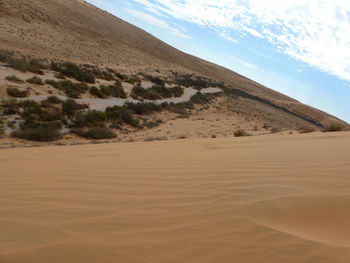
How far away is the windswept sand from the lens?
2061 mm

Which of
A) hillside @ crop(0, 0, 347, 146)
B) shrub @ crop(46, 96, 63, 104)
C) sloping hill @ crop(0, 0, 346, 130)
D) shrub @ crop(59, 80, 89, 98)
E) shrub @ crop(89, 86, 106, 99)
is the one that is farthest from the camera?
sloping hill @ crop(0, 0, 346, 130)

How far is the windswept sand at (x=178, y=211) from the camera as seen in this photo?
81.1 inches

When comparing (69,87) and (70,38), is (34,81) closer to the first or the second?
(69,87)

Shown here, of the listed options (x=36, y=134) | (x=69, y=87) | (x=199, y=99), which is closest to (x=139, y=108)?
(x=69, y=87)

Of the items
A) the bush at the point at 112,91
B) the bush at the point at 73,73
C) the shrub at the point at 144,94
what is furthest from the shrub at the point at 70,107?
the shrub at the point at 144,94

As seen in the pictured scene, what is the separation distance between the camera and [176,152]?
6.21 metres

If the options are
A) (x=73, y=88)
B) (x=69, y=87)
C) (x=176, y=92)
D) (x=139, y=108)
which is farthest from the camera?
(x=176, y=92)

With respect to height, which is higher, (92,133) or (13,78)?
(92,133)

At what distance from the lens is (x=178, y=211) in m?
2.81

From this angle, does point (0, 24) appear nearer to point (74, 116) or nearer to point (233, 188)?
point (74, 116)

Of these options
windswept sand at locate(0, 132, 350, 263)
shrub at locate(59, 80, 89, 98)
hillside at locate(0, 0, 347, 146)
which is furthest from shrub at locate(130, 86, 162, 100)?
windswept sand at locate(0, 132, 350, 263)

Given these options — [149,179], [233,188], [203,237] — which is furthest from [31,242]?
[233,188]

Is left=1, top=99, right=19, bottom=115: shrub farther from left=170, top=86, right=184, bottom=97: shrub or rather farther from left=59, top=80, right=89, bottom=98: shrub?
left=170, top=86, right=184, bottom=97: shrub

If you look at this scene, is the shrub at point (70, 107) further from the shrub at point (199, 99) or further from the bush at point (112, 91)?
the shrub at point (199, 99)
